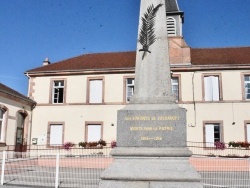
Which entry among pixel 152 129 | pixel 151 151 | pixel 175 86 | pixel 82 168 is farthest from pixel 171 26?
pixel 151 151

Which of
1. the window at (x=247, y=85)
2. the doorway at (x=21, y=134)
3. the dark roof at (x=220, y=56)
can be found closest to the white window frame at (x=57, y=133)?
the doorway at (x=21, y=134)

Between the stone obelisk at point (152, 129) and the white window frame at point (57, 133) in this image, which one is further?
the white window frame at point (57, 133)

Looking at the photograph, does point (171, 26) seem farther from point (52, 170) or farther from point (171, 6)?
point (52, 170)

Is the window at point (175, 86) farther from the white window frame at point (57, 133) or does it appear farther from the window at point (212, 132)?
the white window frame at point (57, 133)

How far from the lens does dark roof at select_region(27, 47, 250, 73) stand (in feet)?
70.4

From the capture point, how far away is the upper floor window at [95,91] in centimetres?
2198

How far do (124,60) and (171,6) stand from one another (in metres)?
6.00

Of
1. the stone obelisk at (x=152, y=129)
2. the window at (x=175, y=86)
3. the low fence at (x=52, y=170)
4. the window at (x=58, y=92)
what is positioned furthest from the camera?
the window at (x=58, y=92)

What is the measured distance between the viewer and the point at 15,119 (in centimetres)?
2003

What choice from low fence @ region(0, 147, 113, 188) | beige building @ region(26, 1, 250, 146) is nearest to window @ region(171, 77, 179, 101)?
beige building @ region(26, 1, 250, 146)

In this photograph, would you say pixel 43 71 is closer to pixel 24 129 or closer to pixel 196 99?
pixel 24 129

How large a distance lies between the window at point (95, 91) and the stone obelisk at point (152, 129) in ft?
49.0

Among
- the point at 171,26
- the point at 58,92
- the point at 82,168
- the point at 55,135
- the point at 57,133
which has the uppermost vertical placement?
the point at 171,26

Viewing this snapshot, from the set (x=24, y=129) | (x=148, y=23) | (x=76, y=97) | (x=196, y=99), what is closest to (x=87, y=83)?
(x=76, y=97)
